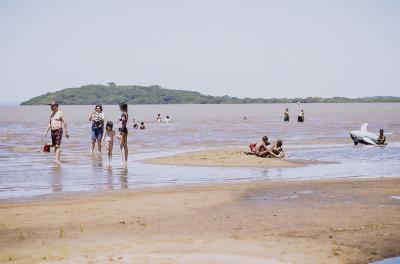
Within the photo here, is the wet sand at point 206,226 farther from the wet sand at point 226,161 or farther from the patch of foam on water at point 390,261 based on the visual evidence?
the wet sand at point 226,161

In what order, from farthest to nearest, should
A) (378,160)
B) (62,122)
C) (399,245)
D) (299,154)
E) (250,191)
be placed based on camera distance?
1. (299,154)
2. (378,160)
3. (62,122)
4. (250,191)
5. (399,245)

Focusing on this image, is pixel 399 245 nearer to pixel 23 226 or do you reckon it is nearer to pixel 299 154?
pixel 23 226

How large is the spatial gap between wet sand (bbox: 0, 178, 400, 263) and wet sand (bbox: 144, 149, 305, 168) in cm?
620

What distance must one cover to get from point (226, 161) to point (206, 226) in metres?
11.3

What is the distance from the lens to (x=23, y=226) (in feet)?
32.1

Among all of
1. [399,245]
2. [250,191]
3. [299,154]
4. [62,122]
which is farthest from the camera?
[299,154]

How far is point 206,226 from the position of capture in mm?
9680

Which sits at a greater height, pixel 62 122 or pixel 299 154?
pixel 62 122

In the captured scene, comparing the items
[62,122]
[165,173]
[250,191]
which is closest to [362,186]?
[250,191]

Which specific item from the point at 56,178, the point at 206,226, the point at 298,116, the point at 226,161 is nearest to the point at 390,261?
the point at 206,226

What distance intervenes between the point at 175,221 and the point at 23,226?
94.1 inches

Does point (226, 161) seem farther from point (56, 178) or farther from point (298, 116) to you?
point (298, 116)

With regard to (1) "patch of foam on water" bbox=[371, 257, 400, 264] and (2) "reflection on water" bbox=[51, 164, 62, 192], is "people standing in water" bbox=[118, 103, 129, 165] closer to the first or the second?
→ (2) "reflection on water" bbox=[51, 164, 62, 192]

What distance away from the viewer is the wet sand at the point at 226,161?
20.2m
